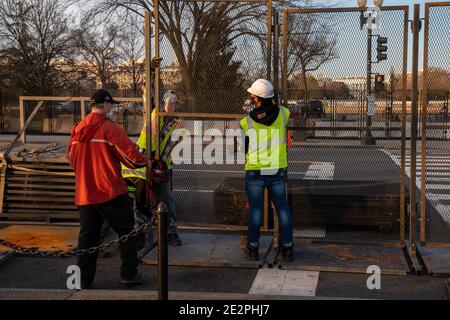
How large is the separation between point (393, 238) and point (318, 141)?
73.1 inches

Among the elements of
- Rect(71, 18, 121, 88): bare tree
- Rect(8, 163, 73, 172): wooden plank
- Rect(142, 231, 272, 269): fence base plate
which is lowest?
Rect(142, 231, 272, 269): fence base plate

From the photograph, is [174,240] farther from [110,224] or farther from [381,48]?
[381,48]

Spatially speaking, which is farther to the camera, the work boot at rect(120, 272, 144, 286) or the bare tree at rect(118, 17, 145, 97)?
the bare tree at rect(118, 17, 145, 97)

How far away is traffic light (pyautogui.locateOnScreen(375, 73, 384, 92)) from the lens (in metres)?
6.68

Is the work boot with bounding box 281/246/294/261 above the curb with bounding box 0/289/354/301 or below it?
above

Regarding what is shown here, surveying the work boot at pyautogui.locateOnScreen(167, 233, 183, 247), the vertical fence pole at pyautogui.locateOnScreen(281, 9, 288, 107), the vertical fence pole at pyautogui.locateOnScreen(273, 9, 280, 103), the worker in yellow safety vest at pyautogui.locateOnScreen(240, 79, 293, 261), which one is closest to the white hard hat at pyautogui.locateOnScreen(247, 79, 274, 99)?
the worker in yellow safety vest at pyautogui.locateOnScreen(240, 79, 293, 261)

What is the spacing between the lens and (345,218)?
8.22m

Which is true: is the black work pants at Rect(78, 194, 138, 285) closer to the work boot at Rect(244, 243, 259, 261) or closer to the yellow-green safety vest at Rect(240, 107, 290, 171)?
the work boot at Rect(244, 243, 259, 261)

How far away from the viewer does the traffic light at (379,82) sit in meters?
6.68

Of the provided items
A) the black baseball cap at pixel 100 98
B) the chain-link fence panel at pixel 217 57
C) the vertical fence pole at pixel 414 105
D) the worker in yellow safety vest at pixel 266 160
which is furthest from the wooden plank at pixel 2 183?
A: the vertical fence pole at pixel 414 105

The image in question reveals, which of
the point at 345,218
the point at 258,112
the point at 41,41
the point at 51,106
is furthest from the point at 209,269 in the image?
the point at 41,41

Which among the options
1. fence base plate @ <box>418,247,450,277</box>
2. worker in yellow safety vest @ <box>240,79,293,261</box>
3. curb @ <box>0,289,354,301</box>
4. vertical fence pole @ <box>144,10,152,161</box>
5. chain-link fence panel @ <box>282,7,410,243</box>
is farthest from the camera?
vertical fence pole @ <box>144,10,152,161</box>

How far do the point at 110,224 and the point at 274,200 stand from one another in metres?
1.91

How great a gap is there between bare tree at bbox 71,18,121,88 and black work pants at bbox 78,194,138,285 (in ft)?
95.8
